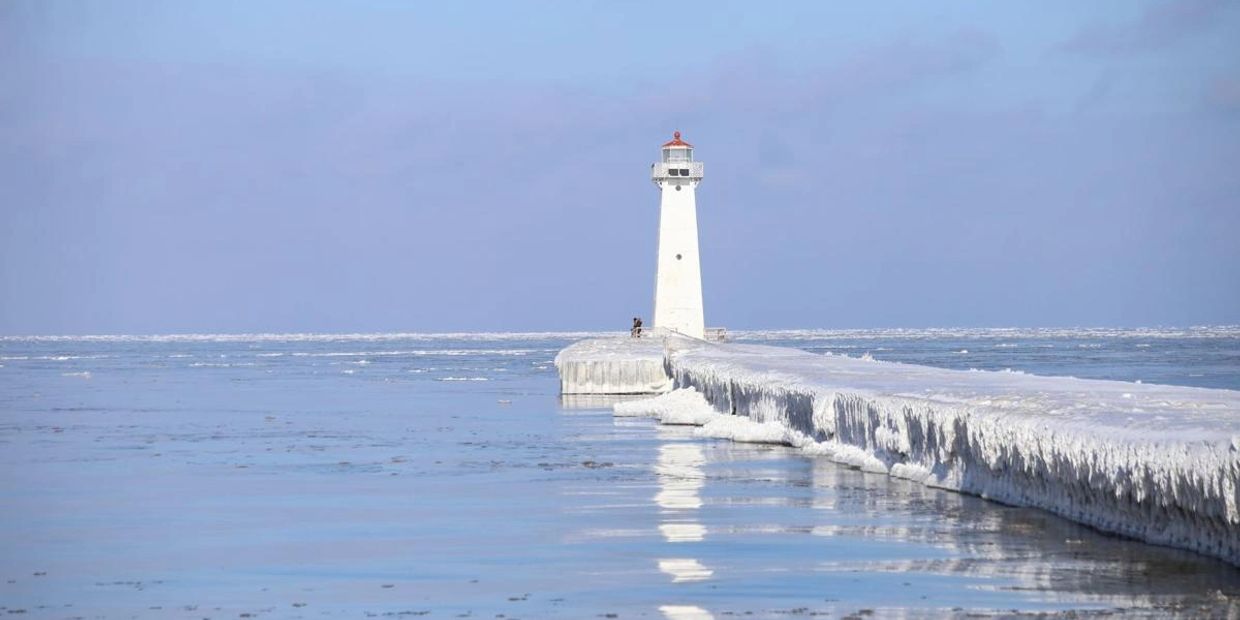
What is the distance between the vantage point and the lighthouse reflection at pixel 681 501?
38.5 feet

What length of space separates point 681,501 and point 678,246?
38416 millimetres

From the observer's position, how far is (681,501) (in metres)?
16.3

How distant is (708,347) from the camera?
46.8 meters

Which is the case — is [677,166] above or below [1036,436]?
above

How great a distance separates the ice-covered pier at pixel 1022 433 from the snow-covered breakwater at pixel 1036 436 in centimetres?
2

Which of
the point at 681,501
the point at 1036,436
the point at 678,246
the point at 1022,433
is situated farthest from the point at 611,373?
the point at 1036,436

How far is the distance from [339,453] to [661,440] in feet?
16.6

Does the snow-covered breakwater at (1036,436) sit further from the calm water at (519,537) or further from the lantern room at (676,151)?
the lantern room at (676,151)

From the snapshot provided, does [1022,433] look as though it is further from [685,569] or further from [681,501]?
[685,569]

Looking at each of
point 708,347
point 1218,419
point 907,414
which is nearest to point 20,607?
point 1218,419

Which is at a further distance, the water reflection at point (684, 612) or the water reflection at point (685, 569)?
the water reflection at point (685, 569)

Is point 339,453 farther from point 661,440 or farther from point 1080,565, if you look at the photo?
point 1080,565

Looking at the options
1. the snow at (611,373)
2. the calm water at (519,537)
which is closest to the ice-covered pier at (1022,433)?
the calm water at (519,537)

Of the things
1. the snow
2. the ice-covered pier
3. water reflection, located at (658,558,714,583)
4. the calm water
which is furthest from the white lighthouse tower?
water reflection, located at (658,558,714,583)
